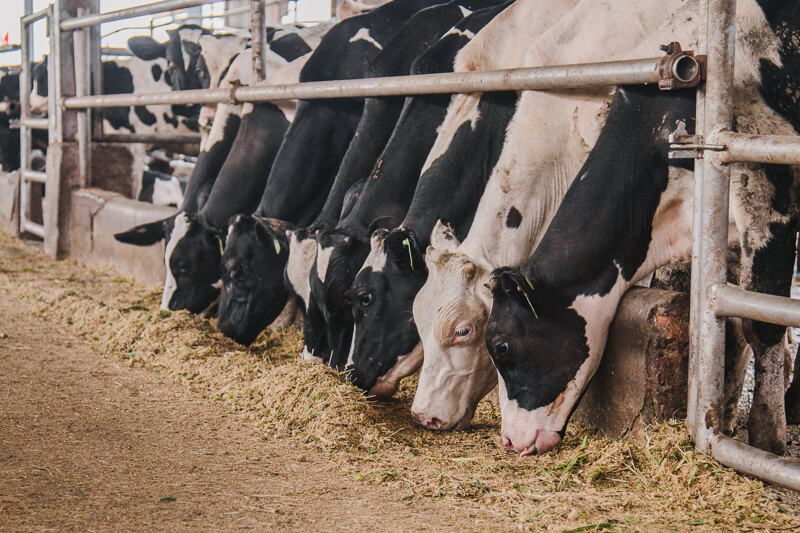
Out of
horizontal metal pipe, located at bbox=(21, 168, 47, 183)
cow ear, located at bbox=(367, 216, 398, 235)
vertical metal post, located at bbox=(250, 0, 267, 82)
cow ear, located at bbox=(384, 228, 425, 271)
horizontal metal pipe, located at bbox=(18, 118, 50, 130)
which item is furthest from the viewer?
horizontal metal pipe, located at bbox=(21, 168, 47, 183)

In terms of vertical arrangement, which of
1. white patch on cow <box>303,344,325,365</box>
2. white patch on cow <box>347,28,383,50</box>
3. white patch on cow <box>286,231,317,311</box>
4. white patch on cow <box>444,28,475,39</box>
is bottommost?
white patch on cow <box>303,344,325,365</box>

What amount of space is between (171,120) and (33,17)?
7.90ft

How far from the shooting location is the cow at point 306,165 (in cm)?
526

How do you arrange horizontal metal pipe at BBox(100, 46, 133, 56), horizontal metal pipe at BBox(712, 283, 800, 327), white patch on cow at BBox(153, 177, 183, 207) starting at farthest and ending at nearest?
horizontal metal pipe at BBox(100, 46, 133, 56), white patch on cow at BBox(153, 177, 183, 207), horizontal metal pipe at BBox(712, 283, 800, 327)

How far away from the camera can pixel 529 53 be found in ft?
12.8

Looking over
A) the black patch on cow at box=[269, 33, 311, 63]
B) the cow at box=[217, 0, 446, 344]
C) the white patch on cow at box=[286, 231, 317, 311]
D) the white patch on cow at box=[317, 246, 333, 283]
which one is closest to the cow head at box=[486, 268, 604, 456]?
the white patch on cow at box=[317, 246, 333, 283]

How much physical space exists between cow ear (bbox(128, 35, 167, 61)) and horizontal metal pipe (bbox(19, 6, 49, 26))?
226cm

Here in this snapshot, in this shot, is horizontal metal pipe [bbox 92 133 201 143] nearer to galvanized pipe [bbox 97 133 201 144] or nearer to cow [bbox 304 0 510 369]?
galvanized pipe [bbox 97 133 201 144]

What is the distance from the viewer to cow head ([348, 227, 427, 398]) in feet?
12.9

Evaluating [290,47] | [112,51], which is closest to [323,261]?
[290,47]

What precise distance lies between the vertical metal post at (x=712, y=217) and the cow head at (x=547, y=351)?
43cm

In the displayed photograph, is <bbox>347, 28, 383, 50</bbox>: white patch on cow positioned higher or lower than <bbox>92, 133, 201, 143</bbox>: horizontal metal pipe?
higher

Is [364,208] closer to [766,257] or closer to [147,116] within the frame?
[766,257]

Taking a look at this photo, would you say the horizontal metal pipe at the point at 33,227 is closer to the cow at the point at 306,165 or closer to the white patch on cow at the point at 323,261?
the cow at the point at 306,165
